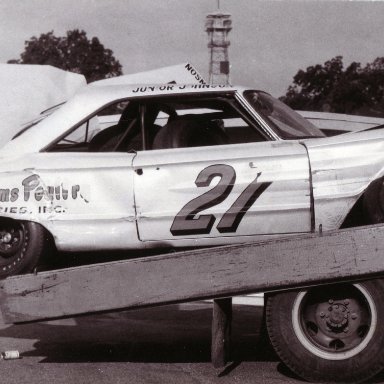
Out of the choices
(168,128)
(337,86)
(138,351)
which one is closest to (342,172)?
(168,128)

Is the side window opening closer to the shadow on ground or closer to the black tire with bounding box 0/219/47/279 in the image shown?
the black tire with bounding box 0/219/47/279

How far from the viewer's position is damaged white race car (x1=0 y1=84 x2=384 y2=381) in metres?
5.64

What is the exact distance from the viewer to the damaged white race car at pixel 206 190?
564 cm

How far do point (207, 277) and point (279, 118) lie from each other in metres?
1.44

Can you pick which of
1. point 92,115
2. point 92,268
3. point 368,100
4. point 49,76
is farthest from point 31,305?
point 368,100


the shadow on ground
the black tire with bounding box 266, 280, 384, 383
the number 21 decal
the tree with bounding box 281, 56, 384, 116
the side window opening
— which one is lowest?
the shadow on ground

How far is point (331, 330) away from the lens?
566 centimetres

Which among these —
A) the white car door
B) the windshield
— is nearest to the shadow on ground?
the white car door

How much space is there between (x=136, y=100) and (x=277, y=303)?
1774 millimetres

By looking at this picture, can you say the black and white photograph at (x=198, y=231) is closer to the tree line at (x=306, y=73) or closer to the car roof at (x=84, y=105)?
the car roof at (x=84, y=105)

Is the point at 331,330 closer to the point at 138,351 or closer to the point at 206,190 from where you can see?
the point at 206,190

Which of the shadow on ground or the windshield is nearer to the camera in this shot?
the windshield

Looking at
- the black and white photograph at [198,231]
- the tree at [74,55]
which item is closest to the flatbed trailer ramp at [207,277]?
the black and white photograph at [198,231]

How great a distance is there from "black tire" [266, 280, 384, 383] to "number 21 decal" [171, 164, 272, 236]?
1.83 feet
